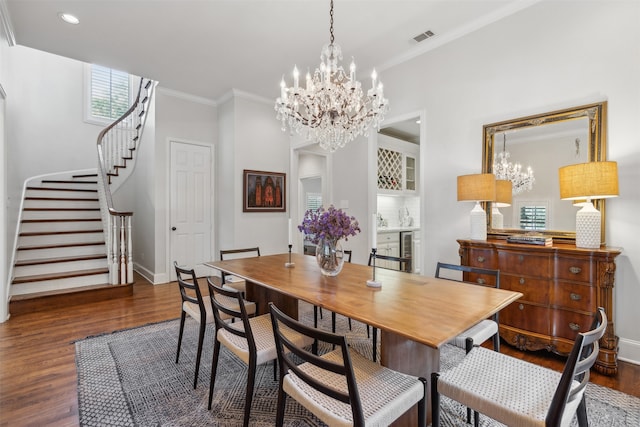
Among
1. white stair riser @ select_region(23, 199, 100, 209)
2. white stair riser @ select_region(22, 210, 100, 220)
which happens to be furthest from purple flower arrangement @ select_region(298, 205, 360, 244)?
white stair riser @ select_region(23, 199, 100, 209)

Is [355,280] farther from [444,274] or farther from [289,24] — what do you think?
[289,24]

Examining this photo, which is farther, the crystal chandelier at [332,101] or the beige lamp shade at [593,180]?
the crystal chandelier at [332,101]

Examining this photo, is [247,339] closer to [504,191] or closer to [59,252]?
[504,191]

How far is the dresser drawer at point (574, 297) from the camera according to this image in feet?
7.15

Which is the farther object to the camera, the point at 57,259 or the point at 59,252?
the point at 59,252

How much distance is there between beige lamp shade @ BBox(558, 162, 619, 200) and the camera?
2.14 m

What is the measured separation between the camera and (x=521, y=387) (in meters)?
1.26

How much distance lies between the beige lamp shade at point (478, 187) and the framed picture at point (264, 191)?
3225mm

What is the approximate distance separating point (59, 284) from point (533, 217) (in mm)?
5471

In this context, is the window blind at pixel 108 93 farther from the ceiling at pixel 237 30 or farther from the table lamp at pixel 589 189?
the table lamp at pixel 589 189

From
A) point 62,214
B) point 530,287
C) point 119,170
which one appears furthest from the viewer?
point 119,170

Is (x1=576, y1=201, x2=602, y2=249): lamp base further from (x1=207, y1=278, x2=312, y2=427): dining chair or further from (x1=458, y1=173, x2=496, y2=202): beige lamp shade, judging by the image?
(x1=207, y1=278, x2=312, y2=427): dining chair

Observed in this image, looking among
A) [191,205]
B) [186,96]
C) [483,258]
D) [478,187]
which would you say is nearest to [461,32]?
[478,187]

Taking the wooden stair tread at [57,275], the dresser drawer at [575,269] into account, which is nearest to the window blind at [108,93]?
the wooden stair tread at [57,275]
